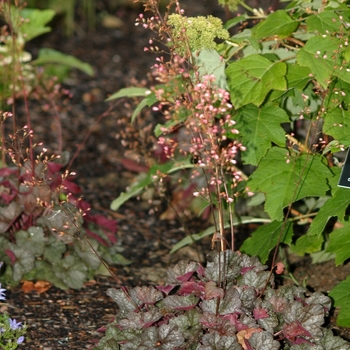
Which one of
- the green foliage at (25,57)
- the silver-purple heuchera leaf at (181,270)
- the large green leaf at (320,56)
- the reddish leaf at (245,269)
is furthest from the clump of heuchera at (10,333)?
the green foliage at (25,57)

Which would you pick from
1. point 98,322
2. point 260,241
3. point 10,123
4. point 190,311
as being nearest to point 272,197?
point 260,241

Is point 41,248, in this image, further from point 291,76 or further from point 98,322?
point 291,76

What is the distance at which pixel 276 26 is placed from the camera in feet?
8.21

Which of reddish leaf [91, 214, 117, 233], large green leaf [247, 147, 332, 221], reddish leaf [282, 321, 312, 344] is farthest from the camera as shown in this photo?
reddish leaf [91, 214, 117, 233]

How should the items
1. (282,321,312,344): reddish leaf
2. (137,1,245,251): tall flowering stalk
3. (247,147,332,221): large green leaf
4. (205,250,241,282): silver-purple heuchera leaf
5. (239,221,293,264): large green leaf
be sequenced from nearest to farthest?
(137,1,245,251): tall flowering stalk
(282,321,312,344): reddish leaf
(205,250,241,282): silver-purple heuchera leaf
(247,147,332,221): large green leaf
(239,221,293,264): large green leaf

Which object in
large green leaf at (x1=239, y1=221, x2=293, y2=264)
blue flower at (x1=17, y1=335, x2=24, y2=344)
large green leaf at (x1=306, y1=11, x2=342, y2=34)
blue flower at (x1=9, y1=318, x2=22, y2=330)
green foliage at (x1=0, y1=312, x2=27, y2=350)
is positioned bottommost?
green foliage at (x1=0, y1=312, x2=27, y2=350)

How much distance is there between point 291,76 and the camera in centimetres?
254

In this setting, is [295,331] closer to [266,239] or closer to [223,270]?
[223,270]

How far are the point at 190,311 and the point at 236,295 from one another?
0.51 ft

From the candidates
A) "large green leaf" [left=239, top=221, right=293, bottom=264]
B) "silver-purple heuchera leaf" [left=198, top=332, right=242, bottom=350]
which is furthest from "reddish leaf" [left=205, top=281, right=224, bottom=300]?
"large green leaf" [left=239, top=221, right=293, bottom=264]

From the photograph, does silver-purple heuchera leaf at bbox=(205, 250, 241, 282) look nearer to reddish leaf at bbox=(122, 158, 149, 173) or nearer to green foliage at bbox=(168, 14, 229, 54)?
green foliage at bbox=(168, 14, 229, 54)

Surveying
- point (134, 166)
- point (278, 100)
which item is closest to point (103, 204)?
point (134, 166)

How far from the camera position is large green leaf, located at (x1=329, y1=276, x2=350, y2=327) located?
2473mm

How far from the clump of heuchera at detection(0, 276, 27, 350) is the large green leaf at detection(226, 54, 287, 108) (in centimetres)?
106
